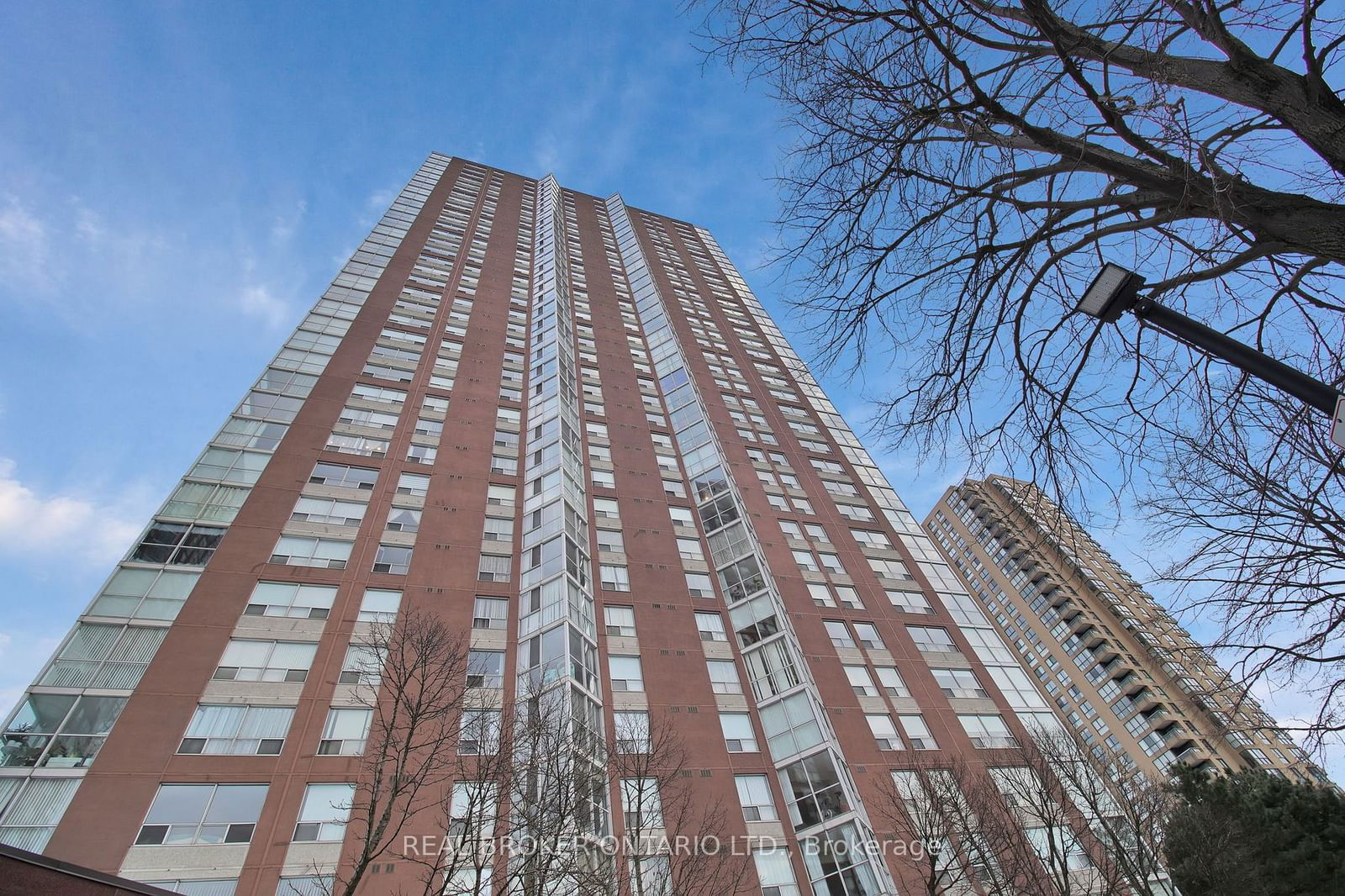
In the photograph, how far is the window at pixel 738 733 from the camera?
2381cm

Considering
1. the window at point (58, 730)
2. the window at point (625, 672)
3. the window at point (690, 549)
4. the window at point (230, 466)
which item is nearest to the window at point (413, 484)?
the window at point (230, 466)

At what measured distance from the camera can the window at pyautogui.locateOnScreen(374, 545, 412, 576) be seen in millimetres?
25406

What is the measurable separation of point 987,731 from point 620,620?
1558 cm

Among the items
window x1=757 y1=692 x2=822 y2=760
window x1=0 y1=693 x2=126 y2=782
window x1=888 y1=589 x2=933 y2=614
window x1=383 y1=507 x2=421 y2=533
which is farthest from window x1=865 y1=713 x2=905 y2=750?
window x1=0 y1=693 x2=126 y2=782

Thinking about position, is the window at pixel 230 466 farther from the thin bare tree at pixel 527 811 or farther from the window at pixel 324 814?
the thin bare tree at pixel 527 811

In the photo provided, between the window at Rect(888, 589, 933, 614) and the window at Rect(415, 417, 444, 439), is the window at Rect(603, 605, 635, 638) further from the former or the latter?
the window at Rect(888, 589, 933, 614)

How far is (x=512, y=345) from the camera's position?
41.5 meters

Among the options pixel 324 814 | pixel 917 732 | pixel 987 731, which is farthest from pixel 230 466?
pixel 987 731

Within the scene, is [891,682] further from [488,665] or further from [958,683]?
[488,665]

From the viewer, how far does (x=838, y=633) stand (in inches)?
1162

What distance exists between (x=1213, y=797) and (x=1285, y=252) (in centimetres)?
2954

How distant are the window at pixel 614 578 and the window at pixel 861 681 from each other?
10.0 m

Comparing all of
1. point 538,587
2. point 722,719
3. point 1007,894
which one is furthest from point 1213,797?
point 538,587

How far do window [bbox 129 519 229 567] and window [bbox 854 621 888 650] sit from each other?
26.0 m
